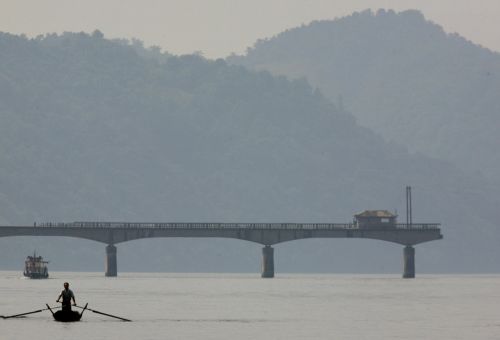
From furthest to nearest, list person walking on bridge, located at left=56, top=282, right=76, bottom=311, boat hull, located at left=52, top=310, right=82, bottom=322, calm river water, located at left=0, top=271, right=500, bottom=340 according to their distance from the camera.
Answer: boat hull, located at left=52, top=310, right=82, bottom=322
person walking on bridge, located at left=56, top=282, right=76, bottom=311
calm river water, located at left=0, top=271, right=500, bottom=340

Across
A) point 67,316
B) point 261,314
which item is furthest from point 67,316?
point 261,314

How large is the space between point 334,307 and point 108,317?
86.2 ft

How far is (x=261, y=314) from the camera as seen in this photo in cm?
13738

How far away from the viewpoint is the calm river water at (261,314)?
376ft

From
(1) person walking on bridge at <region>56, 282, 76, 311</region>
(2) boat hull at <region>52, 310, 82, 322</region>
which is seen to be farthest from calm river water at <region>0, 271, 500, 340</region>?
(1) person walking on bridge at <region>56, 282, 76, 311</region>

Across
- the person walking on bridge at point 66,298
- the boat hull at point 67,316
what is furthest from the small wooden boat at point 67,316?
the person walking on bridge at point 66,298

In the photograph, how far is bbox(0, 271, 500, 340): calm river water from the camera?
115m

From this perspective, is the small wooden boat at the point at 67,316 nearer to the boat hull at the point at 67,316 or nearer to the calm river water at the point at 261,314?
the boat hull at the point at 67,316

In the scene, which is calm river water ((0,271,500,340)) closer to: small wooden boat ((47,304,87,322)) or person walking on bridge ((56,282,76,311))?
small wooden boat ((47,304,87,322))

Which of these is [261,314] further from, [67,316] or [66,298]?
[66,298]

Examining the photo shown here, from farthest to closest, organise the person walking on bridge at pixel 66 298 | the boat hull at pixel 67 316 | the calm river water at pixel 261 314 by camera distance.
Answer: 1. the boat hull at pixel 67 316
2. the person walking on bridge at pixel 66 298
3. the calm river water at pixel 261 314

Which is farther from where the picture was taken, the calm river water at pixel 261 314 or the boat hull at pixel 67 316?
the boat hull at pixel 67 316

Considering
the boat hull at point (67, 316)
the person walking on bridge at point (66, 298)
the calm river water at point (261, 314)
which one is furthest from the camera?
the boat hull at point (67, 316)

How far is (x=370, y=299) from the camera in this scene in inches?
6663
